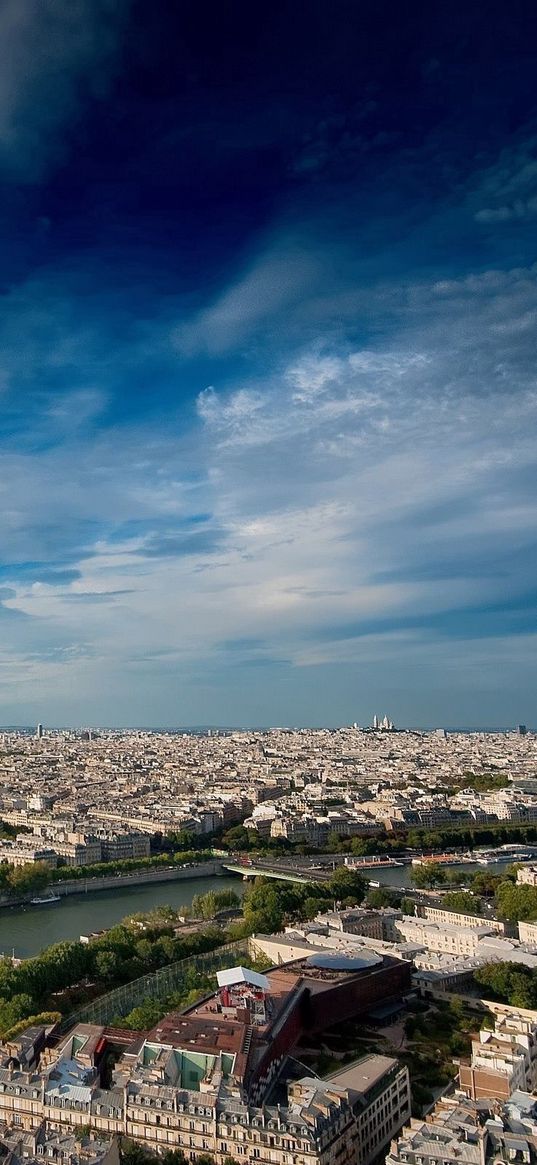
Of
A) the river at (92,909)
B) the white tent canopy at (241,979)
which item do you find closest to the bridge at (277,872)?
the river at (92,909)

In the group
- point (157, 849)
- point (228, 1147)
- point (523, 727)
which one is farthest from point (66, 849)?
point (523, 727)

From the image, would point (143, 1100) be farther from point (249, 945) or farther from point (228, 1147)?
point (249, 945)

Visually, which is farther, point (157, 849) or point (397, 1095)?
point (157, 849)

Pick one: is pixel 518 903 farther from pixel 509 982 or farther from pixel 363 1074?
pixel 363 1074

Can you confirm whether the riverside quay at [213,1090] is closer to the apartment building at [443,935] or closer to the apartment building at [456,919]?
the apartment building at [443,935]

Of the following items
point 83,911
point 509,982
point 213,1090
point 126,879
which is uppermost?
point 213,1090

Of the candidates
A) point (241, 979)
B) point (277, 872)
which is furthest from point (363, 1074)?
point (277, 872)


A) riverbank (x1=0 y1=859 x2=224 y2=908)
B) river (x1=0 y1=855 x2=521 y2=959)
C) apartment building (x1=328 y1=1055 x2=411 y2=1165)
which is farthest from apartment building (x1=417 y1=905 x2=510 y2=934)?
riverbank (x1=0 y1=859 x2=224 y2=908)
